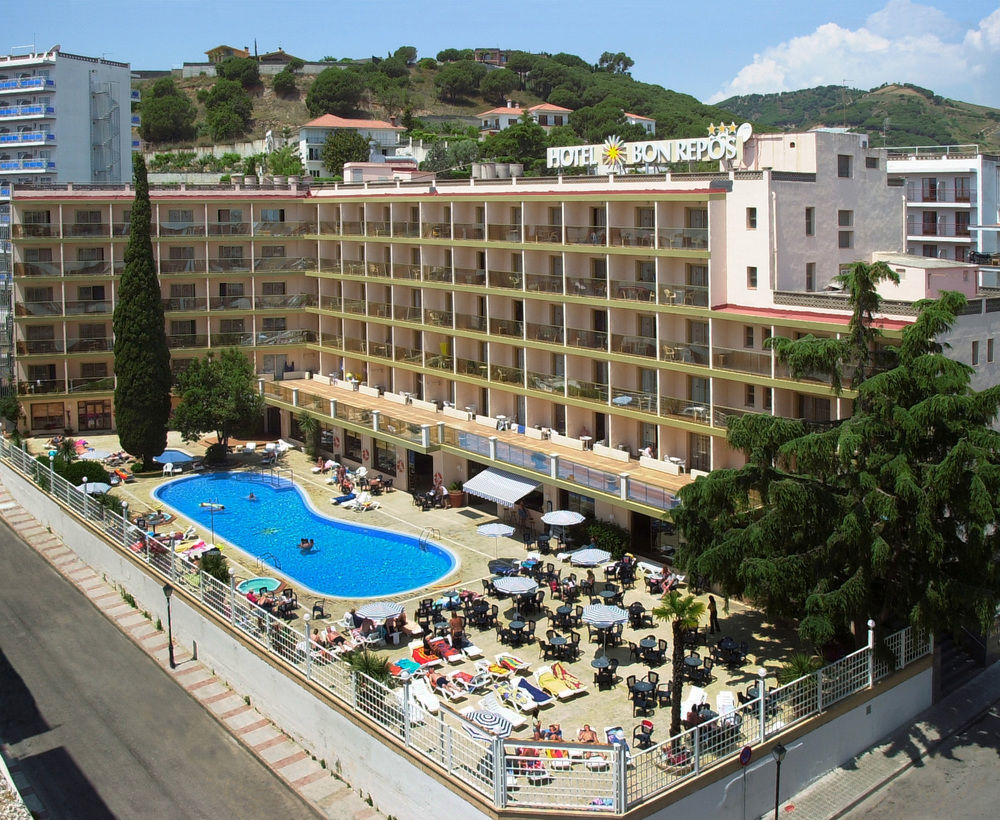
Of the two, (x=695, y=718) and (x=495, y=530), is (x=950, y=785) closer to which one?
(x=695, y=718)

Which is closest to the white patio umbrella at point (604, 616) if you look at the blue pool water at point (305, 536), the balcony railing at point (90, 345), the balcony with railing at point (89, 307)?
the blue pool water at point (305, 536)

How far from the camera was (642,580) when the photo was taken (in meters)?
39.0

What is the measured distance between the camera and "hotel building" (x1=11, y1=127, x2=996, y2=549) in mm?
39375

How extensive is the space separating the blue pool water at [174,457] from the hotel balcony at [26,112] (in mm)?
63790

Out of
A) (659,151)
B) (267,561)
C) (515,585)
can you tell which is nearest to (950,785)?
(515,585)

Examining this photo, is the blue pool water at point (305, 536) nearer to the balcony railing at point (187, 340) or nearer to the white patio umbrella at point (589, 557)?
the white patio umbrella at point (589, 557)

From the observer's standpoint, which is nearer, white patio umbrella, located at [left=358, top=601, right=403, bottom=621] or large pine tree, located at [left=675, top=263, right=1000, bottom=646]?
large pine tree, located at [left=675, top=263, right=1000, bottom=646]

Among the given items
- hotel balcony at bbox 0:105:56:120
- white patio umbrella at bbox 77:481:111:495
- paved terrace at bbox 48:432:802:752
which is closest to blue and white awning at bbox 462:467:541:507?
paved terrace at bbox 48:432:802:752

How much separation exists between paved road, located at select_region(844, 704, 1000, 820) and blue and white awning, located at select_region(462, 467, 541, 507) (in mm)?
19704

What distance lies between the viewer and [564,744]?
915 inches

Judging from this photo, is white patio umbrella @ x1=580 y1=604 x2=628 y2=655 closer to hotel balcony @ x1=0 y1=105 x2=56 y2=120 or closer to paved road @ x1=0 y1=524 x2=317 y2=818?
paved road @ x1=0 y1=524 x2=317 y2=818

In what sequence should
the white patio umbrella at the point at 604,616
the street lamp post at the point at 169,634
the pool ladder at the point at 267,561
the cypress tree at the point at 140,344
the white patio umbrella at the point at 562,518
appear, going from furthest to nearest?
1. the cypress tree at the point at 140,344
2. the pool ladder at the point at 267,561
3. the white patio umbrella at the point at 562,518
4. the street lamp post at the point at 169,634
5. the white patio umbrella at the point at 604,616

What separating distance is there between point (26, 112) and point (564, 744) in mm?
103498

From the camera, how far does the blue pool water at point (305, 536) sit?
1594 inches
